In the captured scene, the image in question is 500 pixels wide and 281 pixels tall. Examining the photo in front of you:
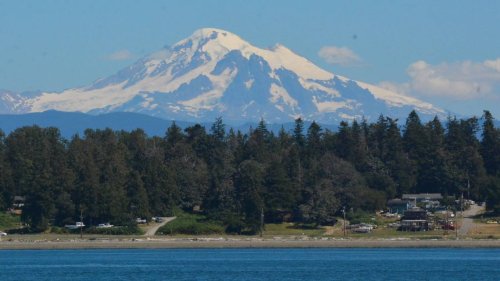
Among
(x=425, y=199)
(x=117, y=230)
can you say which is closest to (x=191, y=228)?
(x=117, y=230)

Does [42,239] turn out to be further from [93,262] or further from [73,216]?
[93,262]

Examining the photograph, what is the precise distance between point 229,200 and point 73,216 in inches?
664

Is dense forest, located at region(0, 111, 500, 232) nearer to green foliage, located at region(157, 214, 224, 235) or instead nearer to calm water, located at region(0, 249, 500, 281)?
green foliage, located at region(157, 214, 224, 235)

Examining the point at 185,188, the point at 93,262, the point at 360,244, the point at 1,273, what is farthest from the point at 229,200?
the point at 1,273

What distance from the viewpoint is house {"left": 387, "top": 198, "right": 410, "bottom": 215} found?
500 ft

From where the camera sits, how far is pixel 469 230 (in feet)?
440

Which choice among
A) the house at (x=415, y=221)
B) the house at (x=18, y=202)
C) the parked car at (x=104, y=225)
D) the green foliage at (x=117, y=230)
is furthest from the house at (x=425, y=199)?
the house at (x=18, y=202)

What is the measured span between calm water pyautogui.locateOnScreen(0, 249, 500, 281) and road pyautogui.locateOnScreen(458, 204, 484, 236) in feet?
35.3

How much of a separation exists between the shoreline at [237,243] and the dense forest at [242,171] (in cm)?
945

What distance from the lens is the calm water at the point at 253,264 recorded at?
9125 centimetres

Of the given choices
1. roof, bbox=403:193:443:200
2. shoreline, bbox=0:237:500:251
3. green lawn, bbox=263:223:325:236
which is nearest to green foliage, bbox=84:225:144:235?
shoreline, bbox=0:237:500:251

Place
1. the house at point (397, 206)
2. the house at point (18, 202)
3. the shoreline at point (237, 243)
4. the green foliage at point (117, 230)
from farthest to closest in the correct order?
the house at point (397, 206) → the house at point (18, 202) → the green foliage at point (117, 230) → the shoreline at point (237, 243)

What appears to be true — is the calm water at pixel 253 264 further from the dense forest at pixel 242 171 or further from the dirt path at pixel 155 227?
→ the dense forest at pixel 242 171

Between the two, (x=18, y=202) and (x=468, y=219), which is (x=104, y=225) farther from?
(x=468, y=219)
